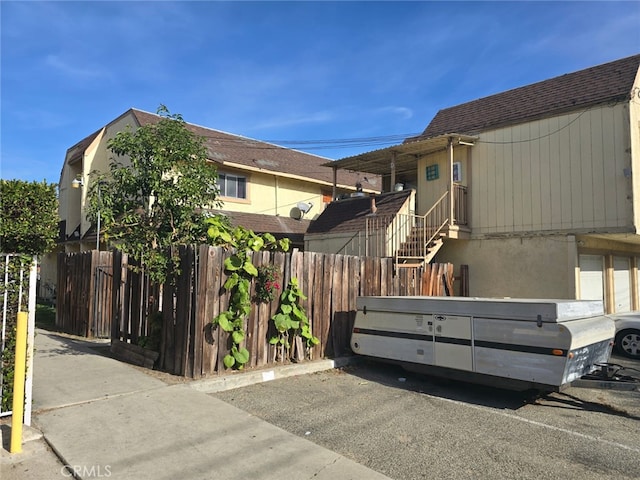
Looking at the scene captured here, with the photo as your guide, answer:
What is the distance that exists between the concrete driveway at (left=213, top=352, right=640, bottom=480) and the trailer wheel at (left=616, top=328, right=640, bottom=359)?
10.8ft

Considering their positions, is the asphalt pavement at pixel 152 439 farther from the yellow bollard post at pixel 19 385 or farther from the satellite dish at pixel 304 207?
the satellite dish at pixel 304 207

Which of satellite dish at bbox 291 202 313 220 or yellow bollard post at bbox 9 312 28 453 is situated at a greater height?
satellite dish at bbox 291 202 313 220

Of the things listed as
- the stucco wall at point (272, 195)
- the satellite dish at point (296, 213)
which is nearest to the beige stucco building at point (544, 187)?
the stucco wall at point (272, 195)

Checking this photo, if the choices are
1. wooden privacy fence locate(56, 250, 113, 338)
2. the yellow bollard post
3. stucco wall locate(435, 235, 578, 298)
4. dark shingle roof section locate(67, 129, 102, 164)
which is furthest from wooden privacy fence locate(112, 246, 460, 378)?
dark shingle roof section locate(67, 129, 102, 164)

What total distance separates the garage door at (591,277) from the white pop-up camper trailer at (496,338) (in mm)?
5846

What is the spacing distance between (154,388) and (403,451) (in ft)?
11.5

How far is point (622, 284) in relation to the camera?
14172 mm

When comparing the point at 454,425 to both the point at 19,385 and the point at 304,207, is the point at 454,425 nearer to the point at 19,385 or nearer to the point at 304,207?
the point at 19,385

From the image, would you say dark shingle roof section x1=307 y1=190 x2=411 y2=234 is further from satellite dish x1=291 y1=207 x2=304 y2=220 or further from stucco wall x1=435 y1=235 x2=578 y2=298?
satellite dish x1=291 y1=207 x2=304 y2=220

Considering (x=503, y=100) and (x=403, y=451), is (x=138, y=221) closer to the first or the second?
(x=403, y=451)

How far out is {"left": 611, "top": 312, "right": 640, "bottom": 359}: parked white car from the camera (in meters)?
9.67

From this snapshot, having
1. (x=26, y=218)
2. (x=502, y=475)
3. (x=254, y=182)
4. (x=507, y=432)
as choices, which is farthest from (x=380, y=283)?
(x=254, y=182)

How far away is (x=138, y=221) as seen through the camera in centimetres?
745

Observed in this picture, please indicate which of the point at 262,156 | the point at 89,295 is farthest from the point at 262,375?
the point at 262,156
